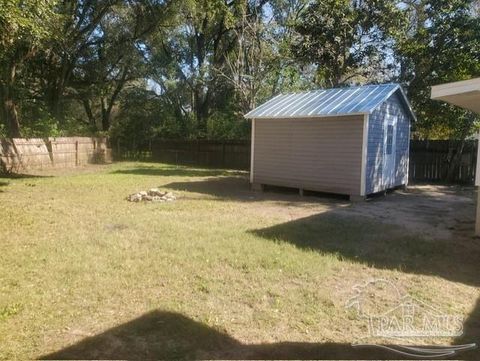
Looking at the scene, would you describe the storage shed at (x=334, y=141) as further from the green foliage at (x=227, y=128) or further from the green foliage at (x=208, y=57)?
the green foliage at (x=227, y=128)

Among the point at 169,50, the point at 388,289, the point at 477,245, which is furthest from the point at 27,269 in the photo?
the point at 169,50

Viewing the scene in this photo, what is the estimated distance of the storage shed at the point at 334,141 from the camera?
33.5ft

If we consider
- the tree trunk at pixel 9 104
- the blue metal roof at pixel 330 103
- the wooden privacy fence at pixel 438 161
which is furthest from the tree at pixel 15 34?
the wooden privacy fence at pixel 438 161

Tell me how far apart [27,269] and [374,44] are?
48.8 ft

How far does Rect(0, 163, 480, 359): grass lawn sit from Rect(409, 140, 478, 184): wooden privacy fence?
9002 mm

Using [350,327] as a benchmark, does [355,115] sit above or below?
above

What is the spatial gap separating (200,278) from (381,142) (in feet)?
26.6

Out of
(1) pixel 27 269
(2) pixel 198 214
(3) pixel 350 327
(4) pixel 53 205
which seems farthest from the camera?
(4) pixel 53 205

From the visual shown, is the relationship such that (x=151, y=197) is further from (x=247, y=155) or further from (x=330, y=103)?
(x=247, y=155)

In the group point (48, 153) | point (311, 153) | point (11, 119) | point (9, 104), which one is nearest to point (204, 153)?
point (48, 153)

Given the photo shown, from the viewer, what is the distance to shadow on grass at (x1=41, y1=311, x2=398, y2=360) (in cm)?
297

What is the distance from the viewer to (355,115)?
10.1 metres

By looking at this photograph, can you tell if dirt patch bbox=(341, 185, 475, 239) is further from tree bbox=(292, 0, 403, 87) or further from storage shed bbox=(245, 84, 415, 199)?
tree bbox=(292, 0, 403, 87)

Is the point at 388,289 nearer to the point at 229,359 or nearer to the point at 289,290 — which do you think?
the point at 289,290
